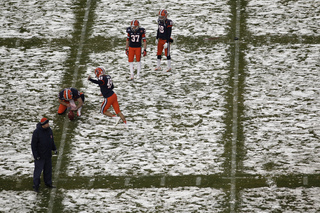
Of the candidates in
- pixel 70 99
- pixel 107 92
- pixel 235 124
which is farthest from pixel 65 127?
pixel 235 124

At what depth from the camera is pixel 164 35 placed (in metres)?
19.5

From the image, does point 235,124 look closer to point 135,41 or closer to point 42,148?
point 135,41

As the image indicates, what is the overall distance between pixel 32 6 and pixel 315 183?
1292 cm

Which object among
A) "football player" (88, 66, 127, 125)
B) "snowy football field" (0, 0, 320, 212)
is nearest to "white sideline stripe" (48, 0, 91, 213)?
"snowy football field" (0, 0, 320, 212)

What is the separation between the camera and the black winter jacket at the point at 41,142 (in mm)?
14484

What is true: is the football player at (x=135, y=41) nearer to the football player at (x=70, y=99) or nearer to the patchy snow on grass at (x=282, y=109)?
the football player at (x=70, y=99)

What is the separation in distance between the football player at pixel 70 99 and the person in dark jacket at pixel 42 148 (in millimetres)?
2854

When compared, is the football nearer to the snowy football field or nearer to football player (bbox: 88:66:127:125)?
the snowy football field

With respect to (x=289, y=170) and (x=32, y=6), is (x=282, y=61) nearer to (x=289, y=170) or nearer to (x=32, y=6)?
(x=289, y=170)

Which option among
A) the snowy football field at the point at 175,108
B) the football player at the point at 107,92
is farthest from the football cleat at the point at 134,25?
the football player at the point at 107,92

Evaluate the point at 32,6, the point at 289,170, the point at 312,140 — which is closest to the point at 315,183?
the point at 289,170

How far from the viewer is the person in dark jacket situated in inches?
571

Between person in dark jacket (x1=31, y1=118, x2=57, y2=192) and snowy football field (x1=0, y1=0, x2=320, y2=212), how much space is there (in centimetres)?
54

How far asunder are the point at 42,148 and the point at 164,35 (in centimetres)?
640
